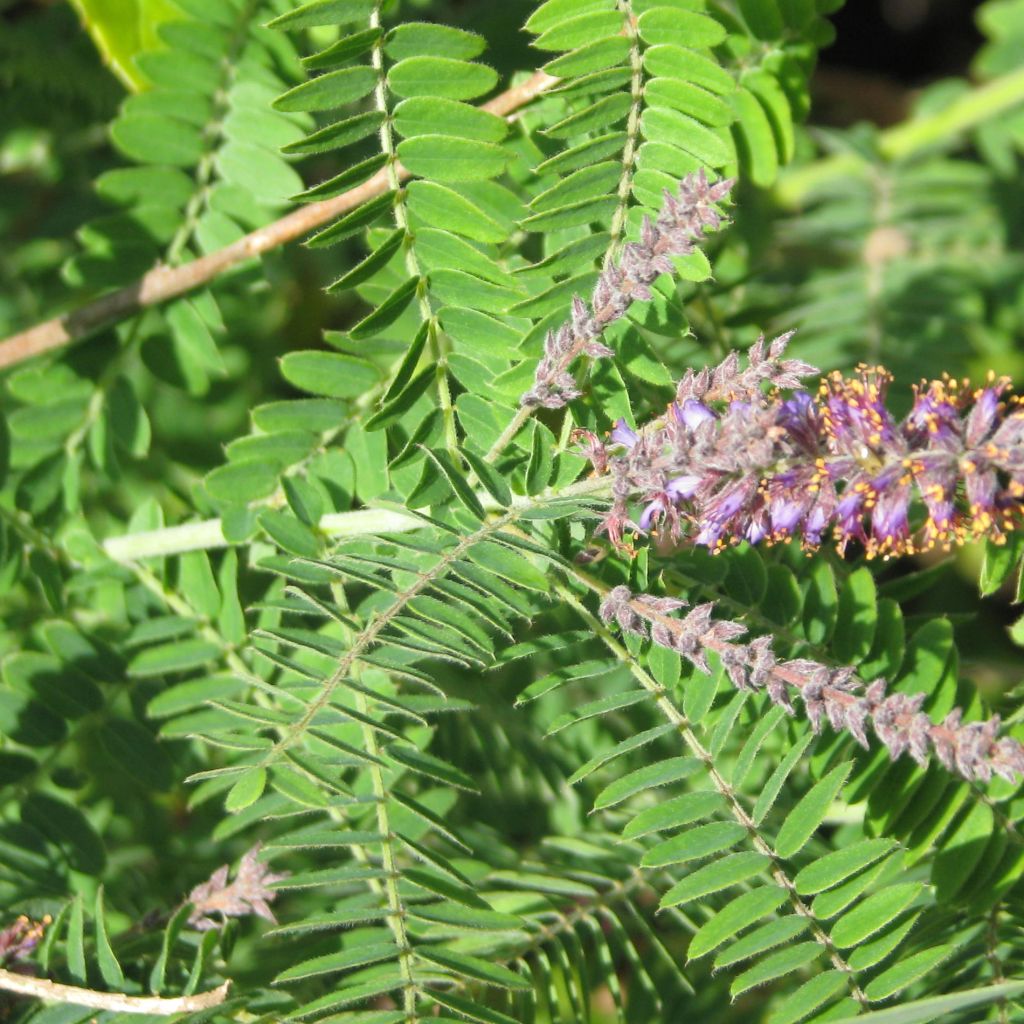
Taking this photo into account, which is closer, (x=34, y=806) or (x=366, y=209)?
(x=366, y=209)

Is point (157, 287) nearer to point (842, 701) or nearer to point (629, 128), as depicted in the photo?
point (629, 128)

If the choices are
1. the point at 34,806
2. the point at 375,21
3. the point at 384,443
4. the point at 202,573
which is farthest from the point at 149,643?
the point at 375,21

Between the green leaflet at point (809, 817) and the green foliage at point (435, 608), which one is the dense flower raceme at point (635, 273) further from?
the green leaflet at point (809, 817)

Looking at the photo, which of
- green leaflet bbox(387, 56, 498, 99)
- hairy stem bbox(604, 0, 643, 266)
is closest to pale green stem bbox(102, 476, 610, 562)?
hairy stem bbox(604, 0, 643, 266)

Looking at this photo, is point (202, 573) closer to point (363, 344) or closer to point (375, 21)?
point (363, 344)

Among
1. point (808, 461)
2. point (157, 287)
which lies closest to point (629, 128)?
point (808, 461)

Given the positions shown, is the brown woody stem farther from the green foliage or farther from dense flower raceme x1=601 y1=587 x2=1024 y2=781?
dense flower raceme x1=601 y1=587 x2=1024 y2=781

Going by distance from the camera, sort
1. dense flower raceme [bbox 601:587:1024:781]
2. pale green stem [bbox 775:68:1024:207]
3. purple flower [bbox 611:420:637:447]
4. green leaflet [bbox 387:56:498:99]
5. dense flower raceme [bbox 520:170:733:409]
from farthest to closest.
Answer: pale green stem [bbox 775:68:1024:207], green leaflet [bbox 387:56:498:99], purple flower [bbox 611:420:637:447], dense flower raceme [bbox 520:170:733:409], dense flower raceme [bbox 601:587:1024:781]
